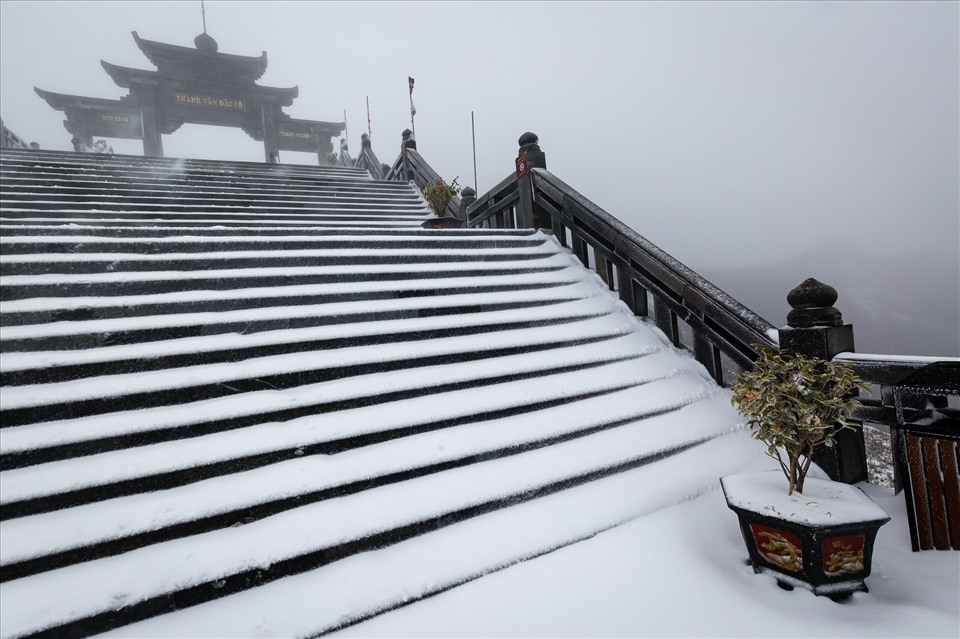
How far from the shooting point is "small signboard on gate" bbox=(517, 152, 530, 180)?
5891 millimetres

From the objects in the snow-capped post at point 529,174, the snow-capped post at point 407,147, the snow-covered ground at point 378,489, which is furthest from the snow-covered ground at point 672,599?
the snow-capped post at point 407,147

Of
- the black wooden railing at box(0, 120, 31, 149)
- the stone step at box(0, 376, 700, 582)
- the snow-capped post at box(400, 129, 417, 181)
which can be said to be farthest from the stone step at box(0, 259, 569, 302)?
the black wooden railing at box(0, 120, 31, 149)

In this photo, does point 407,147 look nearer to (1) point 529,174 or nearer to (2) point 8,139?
(1) point 529,174

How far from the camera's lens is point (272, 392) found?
2674 millimetres

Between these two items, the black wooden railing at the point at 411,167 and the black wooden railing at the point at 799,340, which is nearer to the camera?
the black wooden railing at the point at 799,340

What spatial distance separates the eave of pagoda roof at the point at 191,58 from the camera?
62.0ft

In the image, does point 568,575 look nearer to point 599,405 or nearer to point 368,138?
point 599,405

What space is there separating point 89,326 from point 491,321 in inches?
107

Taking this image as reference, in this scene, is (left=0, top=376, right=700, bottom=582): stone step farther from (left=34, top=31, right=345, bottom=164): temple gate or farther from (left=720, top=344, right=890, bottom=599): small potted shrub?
(left=34, top=31, right=345, bottom=164): temple gate

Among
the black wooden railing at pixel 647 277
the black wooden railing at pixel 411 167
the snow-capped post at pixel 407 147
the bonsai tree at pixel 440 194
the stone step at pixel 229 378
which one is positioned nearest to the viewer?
the stone step at pixel 229 378

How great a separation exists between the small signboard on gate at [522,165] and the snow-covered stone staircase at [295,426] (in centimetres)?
209

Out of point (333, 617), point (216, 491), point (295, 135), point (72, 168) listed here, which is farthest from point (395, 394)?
point (295, 135)

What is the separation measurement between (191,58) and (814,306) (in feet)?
82.5

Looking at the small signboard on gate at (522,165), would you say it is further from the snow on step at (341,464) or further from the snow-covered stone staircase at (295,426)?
the snow on step at (341,464)
